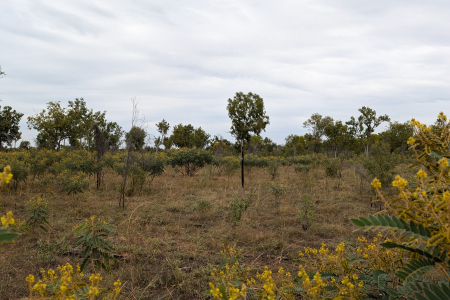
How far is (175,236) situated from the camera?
4672mm

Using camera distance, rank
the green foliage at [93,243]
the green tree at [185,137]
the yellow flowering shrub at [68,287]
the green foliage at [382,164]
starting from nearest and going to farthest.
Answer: the yellow flowering shrub at [68,287] < the green foliage at [93,243] < the green foliage at [382,164] < the green tree at [185,137]

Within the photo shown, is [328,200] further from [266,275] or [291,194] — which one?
[266,275]

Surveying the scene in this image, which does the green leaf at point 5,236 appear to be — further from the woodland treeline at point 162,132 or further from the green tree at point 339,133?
the green tree at point 339,133

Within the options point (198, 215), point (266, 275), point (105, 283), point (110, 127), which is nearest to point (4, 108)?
point (110, 127)

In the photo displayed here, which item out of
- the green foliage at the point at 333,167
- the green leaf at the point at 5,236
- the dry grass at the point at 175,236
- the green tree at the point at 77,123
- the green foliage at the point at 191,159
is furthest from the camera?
the green tree at the point at 77,123

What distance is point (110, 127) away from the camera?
3450 centimetres

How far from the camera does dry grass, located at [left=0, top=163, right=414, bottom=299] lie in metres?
3.22

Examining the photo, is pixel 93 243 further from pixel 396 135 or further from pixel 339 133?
pixel 396 135

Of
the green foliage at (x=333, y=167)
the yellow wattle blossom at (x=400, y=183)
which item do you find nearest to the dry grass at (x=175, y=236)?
the yellow wattle blossom at (x=400, y=183)

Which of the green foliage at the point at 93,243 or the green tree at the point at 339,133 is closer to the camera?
the green foliage at the point at 93,243

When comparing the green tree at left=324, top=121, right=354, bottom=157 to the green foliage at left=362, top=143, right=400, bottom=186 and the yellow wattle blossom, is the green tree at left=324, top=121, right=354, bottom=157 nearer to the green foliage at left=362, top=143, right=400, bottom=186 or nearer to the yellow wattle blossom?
the green foliage at left=362, top=143, right=400, bottom=186

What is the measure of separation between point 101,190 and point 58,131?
Answer: 1327 cm

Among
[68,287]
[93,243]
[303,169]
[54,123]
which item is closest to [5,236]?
[68,287]

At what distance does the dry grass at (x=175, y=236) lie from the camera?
3221 millimetres
